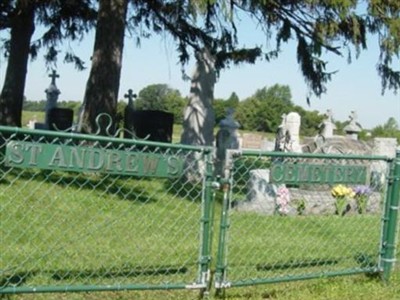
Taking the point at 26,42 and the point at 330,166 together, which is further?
the point at 26,42

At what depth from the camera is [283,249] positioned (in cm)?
608

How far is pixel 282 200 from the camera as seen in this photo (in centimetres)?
869

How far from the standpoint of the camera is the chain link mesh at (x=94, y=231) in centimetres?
439

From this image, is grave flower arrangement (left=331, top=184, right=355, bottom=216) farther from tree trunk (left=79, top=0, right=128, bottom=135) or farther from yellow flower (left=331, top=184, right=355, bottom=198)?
tree trunk (left=79, top=0, right=128, bottom=135)

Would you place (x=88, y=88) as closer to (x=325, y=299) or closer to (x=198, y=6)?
(x=198, y=6)

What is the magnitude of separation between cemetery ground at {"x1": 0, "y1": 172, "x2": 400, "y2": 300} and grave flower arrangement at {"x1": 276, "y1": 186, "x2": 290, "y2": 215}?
0.95 ft

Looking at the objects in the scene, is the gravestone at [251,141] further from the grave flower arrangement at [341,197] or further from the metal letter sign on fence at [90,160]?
the metal letter sign on fence at [90,160]

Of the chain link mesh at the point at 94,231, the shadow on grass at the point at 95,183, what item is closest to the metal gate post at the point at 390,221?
the chain link mesh at the point at 94,231

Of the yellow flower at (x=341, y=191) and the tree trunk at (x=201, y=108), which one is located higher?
the tree trunk at (x=201, y=108)

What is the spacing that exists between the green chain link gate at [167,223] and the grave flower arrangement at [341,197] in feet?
0.16

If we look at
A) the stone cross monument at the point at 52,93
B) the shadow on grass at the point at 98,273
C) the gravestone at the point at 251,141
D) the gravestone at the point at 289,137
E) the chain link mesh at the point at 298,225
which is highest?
the stone cross monument at the point at 52,93

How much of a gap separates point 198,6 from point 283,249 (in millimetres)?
4089

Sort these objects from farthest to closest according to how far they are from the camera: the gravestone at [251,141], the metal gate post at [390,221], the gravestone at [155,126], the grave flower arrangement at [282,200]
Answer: the gravestone at [251,141], the gravestone at [155,126], the grave flower arrangement at [282,200], the metal gate post at [390,221]

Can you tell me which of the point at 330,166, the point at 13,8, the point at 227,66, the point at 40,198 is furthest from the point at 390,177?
the point at 13,8
